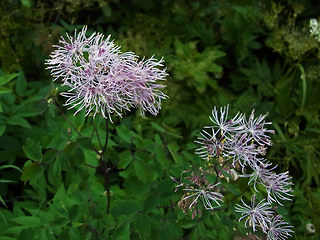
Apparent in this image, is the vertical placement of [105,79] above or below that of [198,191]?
above

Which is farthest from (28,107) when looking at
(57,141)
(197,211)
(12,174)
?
(197,211)

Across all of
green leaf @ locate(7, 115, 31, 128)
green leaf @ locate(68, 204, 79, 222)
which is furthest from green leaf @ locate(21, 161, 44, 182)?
green leaf @ locate(7, 115, 31, 128)

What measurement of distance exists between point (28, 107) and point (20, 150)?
223mm

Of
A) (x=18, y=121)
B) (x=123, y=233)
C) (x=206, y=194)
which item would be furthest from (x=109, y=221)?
(x=18, y=121)

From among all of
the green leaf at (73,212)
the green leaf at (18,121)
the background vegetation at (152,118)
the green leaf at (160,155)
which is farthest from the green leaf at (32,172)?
the green leaf at (18,121)

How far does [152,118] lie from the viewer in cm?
251

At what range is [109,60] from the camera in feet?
3.76

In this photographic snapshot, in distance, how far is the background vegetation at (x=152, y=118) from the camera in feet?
4.28

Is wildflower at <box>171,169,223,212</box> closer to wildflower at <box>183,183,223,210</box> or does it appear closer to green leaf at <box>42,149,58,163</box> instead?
wildflower at <box>183,183,223,210</box>

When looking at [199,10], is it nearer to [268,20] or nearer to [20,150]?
[268,20]

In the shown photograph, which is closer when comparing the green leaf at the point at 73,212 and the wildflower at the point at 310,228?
the green leaf at the point at 73,212

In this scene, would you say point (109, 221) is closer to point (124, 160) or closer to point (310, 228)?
point (124, 160)

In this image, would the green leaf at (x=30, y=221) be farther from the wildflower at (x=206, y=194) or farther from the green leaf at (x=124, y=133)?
the wildflower at (x=206, y=194)

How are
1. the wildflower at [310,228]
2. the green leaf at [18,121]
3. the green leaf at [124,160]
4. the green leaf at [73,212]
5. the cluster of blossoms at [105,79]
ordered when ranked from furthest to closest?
the wildflower at [310,228] → the green leaf at [18,121] → the green leaf at [124,160] → the green leaf at [73,212] → the cluster of blossoms at [105,79]
